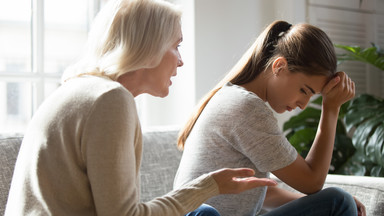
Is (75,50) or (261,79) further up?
(261,79)

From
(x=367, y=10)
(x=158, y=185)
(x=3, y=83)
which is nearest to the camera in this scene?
(x=158, y=185)

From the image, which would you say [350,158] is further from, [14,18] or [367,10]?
[14,18]

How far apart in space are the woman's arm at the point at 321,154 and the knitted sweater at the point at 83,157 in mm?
458

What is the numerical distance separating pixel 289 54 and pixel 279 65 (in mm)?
41

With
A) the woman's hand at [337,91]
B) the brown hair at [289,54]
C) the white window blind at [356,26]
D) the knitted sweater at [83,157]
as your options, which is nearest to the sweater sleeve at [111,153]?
the knitted sweater at [83,157]

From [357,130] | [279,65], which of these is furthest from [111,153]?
[357,130]

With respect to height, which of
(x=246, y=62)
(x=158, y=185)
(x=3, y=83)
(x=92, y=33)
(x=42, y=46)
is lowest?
(x=158, y=185)

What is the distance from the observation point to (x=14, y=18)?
2312 mm

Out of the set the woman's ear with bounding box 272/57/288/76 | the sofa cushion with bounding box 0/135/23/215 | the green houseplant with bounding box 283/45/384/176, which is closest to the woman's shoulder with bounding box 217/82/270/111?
the woman's ear with bounding box 272/57/288/76

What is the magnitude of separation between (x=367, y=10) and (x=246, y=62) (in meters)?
1.95

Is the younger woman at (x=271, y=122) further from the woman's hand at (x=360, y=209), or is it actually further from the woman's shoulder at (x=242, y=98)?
the woman's hand at (x=360, y=209)

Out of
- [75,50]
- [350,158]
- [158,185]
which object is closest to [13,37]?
[75,50]

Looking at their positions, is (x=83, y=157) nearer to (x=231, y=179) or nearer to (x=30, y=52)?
(x=231, y=179)

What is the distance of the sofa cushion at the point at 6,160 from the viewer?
4.79 ft
